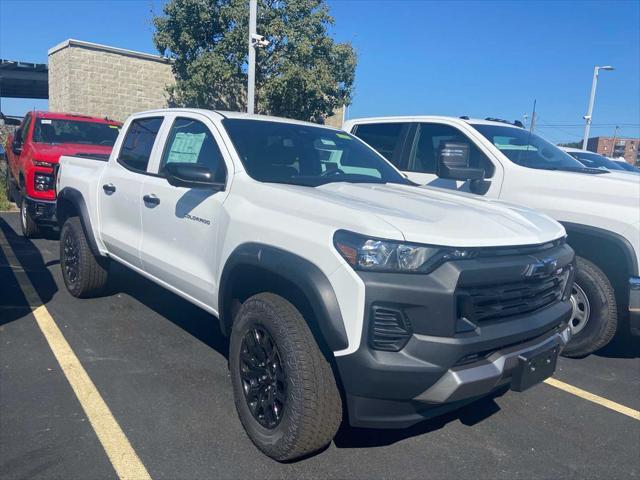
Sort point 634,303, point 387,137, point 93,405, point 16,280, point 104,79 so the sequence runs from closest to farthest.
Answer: point 93,405 → point 634,303 → point 16,280 → point 387,137 → point 104,79

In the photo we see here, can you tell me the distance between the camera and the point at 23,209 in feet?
26.8

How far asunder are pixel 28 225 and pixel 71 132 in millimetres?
1672

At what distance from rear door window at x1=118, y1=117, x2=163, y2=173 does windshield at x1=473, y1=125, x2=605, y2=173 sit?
313cm

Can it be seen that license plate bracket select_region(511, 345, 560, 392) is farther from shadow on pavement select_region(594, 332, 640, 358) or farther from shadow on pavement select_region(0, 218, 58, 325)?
shadow on pavement select_region(0, 218, 58, 325)

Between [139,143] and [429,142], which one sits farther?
[429,142]

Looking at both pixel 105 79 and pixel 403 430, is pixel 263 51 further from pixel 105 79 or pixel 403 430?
pixel 403 430

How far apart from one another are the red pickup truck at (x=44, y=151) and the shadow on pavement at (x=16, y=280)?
1.30ft

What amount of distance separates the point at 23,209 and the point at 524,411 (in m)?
7.50

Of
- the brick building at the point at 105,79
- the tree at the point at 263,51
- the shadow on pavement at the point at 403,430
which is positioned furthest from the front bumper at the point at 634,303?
the brick building at the point at 105,79

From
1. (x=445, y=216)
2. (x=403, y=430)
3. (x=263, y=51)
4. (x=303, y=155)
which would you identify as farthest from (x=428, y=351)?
(x=263, y=51)

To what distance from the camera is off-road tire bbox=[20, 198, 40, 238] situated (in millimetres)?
7853

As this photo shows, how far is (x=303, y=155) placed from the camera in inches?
155

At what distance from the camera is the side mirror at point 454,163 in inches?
179

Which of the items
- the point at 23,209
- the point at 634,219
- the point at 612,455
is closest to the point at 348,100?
the point at 23,209
